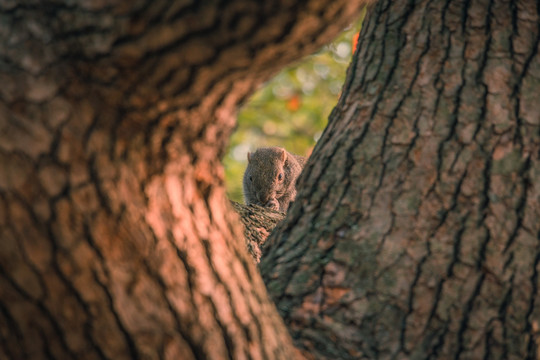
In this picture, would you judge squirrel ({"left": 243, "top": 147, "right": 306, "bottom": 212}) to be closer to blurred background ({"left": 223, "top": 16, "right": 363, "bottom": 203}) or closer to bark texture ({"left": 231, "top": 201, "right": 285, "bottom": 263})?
blurred background ({"left": 223, "top": 16, "right": 363, "bottom": 203})

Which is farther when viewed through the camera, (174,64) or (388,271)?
(388,271)

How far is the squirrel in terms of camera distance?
28.0 ft

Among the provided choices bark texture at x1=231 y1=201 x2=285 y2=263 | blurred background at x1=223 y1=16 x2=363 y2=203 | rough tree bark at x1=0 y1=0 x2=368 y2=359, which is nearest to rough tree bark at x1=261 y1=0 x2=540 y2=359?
rough tree bark at x1=0 y1=0 x2=368 y2=359

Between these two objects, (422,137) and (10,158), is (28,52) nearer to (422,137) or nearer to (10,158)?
(10,158)

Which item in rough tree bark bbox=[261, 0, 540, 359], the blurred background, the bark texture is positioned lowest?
the bark texture

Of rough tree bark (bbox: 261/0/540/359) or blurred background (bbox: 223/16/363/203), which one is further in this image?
blurred background (bbox: 223/16/363/203)

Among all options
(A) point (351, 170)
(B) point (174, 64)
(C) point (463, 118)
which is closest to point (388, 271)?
(A) point (351, 170)

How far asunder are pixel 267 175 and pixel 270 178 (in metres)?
0.08

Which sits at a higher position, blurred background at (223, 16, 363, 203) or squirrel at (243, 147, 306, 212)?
blurred background at (223, 16, 363, 203)

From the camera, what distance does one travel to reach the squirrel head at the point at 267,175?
8.51 m

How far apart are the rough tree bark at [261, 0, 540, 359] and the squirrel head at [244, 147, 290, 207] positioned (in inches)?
240

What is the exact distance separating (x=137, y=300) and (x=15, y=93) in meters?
0.58

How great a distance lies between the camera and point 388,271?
195cm

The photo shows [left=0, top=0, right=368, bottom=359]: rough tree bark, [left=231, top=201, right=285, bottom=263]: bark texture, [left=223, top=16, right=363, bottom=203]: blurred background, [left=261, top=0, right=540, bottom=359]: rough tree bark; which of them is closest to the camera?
[left=0, top=0, right=368, bottom=359]: rough tree bark
